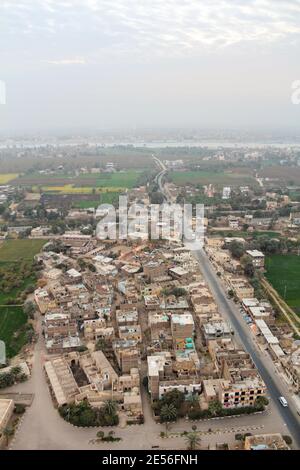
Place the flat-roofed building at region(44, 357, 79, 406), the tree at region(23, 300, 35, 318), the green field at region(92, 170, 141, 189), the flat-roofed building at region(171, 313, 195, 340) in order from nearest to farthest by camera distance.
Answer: the flat-roofed building at region(44, 357, 79, 406) < the flat-roofed building at region(171, 313, 195, 340) < the tree at region(23, 300, 35, 318) < the green field at region(92, 170, 141, 189)

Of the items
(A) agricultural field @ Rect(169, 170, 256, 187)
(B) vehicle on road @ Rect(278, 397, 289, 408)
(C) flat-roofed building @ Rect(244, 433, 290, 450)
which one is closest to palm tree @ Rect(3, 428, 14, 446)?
(C) flat-roofed building @ Rect(244, 433, 290, 450)

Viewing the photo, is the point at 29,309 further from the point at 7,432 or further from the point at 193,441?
the point at 193,441

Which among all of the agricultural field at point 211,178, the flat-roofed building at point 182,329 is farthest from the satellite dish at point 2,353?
the agricultural field at point 211,178

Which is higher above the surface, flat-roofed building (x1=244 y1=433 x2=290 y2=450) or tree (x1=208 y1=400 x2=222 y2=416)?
flat-roofed building (x1=244 y1=433 x2=290 y2=450)

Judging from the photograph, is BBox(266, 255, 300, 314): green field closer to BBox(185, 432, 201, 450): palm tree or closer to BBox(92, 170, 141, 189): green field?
BBox(185, 432, 201, 450): palm tree

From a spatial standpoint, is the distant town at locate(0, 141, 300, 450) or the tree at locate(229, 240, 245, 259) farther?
the tree at locate(229, 240, 245, 259)

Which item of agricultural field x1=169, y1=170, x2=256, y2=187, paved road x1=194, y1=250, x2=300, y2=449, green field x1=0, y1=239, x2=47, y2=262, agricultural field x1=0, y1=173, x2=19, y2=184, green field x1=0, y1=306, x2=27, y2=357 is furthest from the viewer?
agricultural field x1=0, y1=173, x2=19, y2=184

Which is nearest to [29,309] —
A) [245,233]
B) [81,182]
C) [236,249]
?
[236,249]

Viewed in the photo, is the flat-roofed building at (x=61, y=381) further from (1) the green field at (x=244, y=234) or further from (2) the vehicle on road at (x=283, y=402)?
(1) the green field at (x=244, y=234)
